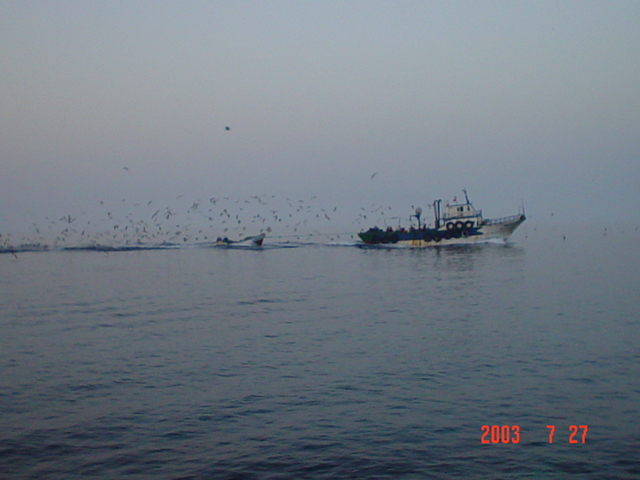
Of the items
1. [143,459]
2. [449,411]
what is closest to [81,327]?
[143,459]

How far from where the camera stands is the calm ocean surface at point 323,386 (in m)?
13.9

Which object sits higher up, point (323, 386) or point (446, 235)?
point (446, 235)

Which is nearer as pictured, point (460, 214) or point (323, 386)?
point (323, 386)

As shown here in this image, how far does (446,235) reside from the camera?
104625mm

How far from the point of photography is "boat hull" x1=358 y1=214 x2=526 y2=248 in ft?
344

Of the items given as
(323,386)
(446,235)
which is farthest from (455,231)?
(323,386)

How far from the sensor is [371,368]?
856 inches

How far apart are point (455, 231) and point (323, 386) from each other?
87.7 metres

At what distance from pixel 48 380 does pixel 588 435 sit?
1698 centimetres
